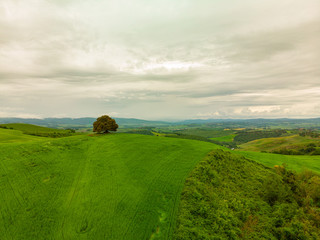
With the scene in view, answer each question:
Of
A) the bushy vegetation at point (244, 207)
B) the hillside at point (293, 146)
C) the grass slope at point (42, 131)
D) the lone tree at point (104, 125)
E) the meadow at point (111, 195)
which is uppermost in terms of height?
the lone tree at point (104, 125)

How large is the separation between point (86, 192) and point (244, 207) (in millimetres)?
22779

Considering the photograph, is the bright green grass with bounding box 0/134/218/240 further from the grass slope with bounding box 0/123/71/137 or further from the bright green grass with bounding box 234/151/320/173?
the grass slope with bounding box 0/123/71/137

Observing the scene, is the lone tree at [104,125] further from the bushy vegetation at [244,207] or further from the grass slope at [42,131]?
the bushy vegetation at [244,207]

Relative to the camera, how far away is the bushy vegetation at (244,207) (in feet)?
56.0

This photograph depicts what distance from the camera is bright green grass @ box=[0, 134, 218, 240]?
1598 centimetres

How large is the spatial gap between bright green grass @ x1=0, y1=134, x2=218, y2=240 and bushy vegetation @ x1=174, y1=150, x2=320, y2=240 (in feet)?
7.21

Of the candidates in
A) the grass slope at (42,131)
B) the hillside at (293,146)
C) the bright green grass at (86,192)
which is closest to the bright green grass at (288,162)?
the bright green grass at (86,192)

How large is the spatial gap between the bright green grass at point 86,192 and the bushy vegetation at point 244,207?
2.20 m

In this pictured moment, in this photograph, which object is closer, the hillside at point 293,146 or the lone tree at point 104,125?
the lone tree at point 104,125

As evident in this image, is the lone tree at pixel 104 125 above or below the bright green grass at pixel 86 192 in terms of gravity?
above

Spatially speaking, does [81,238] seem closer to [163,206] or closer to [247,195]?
[163,206]

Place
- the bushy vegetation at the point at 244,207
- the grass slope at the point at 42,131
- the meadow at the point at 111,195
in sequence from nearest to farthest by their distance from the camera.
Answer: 1. the meadow at the point at 111,195
2. the bushy vegetation at the point at 244,207
3. the grass slope at the point at 42,131

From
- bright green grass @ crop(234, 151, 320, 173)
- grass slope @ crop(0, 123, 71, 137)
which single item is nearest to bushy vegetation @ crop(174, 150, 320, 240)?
bright green grass @ crop(234, 151, 320, 173)

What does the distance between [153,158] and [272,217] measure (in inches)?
878
